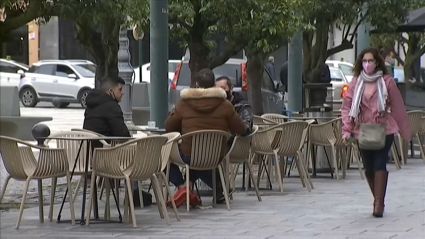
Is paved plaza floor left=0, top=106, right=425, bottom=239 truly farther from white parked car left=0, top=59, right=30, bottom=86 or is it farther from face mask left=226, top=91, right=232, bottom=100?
white parked car left=0, top=59, right=30, bottom=86

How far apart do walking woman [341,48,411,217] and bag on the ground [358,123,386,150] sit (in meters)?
0.04

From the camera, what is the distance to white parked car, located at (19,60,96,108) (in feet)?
107

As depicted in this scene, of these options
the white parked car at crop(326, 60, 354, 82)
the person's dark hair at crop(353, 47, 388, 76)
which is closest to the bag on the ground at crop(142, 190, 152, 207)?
the person's dark hair at crop(353, 47, 388, 76)

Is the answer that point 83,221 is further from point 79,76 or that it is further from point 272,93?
point 79,76

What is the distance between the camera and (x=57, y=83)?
32.9 meters

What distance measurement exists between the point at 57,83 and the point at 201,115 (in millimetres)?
23253

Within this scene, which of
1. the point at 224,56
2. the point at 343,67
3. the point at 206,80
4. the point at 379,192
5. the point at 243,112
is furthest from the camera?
the point at 343,67

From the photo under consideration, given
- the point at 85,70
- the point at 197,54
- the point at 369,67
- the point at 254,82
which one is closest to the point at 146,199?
the point at 369,67

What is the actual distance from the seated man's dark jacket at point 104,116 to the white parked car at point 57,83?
895 inches

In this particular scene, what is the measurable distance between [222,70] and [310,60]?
354 cm

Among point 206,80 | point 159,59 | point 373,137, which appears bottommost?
point 373,137

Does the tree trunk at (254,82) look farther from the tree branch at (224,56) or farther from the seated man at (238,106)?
the seated man at (238,106)

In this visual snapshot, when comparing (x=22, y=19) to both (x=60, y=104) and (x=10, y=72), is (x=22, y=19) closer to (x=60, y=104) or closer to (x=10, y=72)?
(x=60, y=104)

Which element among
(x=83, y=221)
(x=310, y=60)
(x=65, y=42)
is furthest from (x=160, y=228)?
(x=65, y=42)
